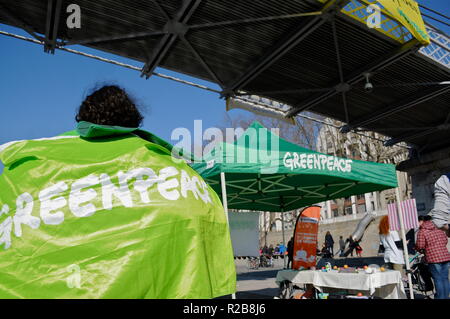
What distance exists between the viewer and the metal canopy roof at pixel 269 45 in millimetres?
8703

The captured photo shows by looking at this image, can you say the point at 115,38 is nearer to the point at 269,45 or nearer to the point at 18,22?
the point at 18,22

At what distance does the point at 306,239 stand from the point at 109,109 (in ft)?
24.2

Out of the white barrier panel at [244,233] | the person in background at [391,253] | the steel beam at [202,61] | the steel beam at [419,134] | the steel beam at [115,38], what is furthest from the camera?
the steel beam at [419,134]

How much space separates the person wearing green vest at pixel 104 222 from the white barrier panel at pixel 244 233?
9.52m

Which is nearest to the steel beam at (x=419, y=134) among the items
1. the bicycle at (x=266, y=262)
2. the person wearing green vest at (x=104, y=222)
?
the bicycle at (x=266, y=262)

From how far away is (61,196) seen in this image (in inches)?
52.8

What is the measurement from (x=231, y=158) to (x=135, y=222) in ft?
18.4

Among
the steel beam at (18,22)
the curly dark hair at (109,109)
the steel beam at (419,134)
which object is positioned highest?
the steel beam at (18,22)

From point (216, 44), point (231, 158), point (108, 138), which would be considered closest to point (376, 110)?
point (216, 44)

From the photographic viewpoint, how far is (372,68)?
1111cm

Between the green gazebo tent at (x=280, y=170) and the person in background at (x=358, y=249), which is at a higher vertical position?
the green gazebo tent at (x=280, y=170)

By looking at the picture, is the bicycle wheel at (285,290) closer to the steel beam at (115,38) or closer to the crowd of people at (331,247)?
the steel beam at (115,38)

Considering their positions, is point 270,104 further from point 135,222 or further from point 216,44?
point 135,222

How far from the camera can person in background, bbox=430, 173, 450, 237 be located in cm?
330
